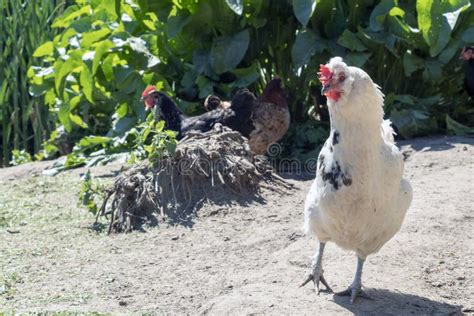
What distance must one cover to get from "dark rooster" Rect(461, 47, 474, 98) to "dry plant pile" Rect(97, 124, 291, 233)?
A: 2.62 metres

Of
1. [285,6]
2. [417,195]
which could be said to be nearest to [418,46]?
[285,6]

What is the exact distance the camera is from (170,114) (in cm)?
766

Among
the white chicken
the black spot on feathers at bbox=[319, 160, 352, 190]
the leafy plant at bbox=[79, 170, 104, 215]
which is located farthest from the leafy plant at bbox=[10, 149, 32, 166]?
the black spot on feathers at bbox=[319, 160, 352, 190]

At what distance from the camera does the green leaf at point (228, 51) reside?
7.79 m

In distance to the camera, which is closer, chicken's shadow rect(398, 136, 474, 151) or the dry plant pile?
the dry plant pile

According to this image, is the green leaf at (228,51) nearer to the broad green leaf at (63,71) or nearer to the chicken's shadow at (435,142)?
the broad green leaf at (63,71)

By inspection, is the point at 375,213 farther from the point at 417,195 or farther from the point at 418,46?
the point at 418,46

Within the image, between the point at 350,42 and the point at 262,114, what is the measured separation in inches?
39.6

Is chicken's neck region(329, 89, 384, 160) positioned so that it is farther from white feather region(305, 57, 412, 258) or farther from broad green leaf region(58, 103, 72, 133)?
broad green leaf region(58, 103, 72, 133)

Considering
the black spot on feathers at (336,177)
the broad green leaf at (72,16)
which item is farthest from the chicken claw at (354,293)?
the broad green leaf at (72,16)

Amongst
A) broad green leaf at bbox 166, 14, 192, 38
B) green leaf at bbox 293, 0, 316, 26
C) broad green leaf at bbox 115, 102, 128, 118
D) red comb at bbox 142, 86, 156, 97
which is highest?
green leaf at bbox 293, 0, 316, 26

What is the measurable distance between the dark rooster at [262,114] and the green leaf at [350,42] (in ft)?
2.24

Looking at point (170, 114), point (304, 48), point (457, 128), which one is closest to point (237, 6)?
point (304, 48)

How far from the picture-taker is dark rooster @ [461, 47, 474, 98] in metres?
8.00
